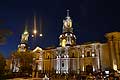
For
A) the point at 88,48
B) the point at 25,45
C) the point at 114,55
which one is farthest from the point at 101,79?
the point at 25,45

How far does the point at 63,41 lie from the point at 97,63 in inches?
868

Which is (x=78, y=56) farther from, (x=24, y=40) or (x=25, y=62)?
(x=24, y=40)

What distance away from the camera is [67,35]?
87.6 meters

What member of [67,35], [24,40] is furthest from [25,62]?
[24,40]

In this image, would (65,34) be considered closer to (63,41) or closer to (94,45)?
(63,41)

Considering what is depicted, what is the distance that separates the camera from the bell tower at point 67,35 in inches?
3376

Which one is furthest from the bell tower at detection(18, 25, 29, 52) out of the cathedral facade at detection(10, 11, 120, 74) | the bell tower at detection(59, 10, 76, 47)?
the bell tower at detection(59, 10, 76, 47)

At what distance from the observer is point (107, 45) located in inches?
2835

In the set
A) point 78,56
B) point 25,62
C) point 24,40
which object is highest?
point 24,40

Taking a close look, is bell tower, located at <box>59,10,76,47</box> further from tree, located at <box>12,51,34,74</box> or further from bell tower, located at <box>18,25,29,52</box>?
tree, located at <box>12,51,34,74</box>

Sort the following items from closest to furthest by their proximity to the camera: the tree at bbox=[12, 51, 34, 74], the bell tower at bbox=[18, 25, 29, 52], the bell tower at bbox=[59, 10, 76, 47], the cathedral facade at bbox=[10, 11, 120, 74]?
1. the tree at bbox=[12, 51, 34, 74]
2. the cathedral facade at bbox=[10, 11, 120, 74]
3. the bell tower at bbox=[59, 10, 76, 47]
4. the bell tower at bbox=[18, 25, 29, 52]

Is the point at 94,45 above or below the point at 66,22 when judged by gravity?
below

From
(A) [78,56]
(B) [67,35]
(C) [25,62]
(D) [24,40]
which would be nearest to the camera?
(C) [25,62]

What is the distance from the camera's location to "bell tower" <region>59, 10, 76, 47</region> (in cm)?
8575
